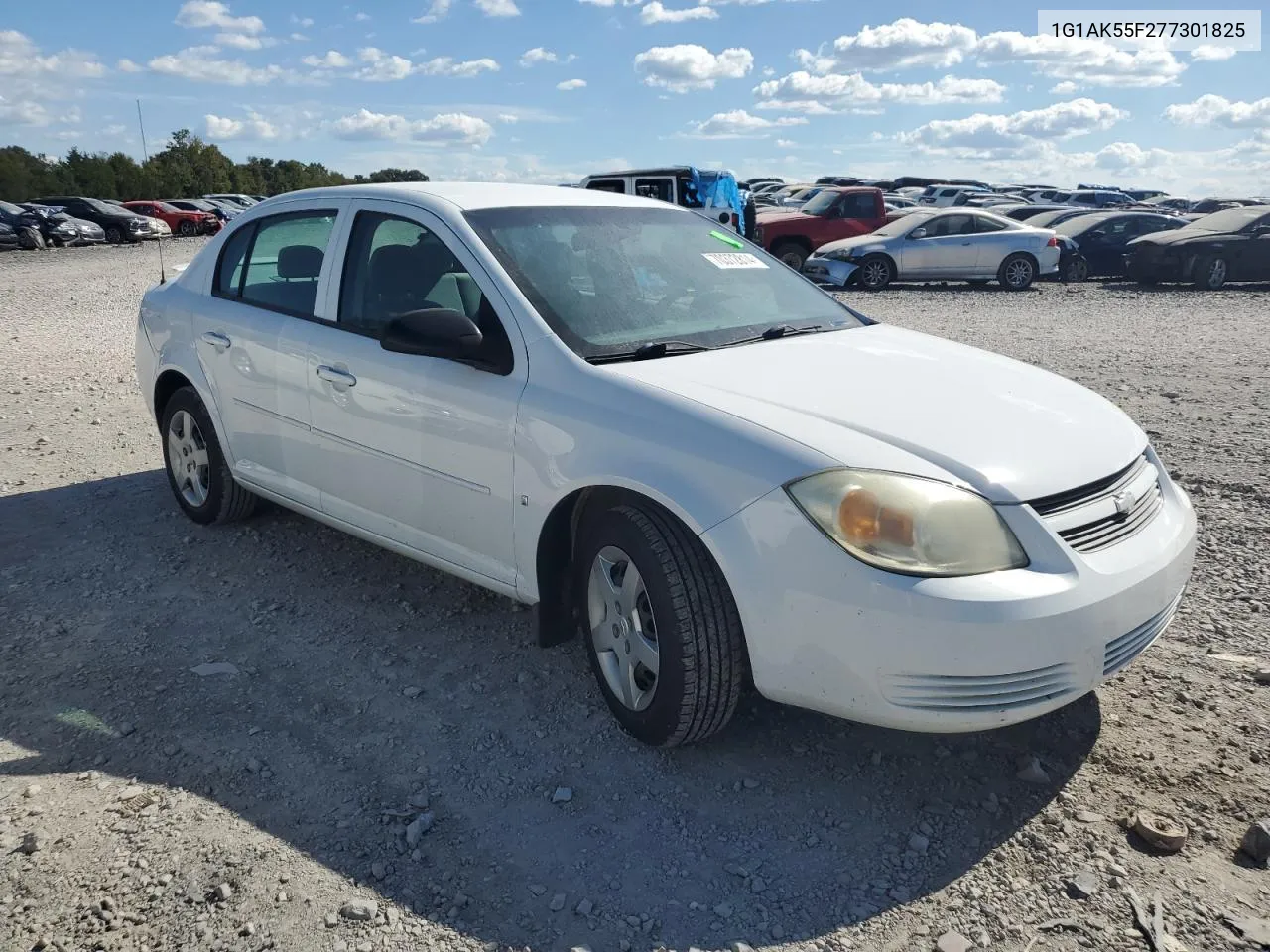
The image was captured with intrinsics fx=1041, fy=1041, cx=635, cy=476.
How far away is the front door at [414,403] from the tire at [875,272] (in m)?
15.0

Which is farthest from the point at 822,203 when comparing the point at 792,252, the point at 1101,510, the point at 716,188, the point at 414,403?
the point at 1101,510

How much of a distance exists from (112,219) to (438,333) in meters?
34.3

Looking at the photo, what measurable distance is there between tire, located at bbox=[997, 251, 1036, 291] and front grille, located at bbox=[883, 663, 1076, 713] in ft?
56.0

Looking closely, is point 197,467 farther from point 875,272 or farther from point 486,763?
point 875,272

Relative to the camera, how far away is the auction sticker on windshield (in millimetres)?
4113

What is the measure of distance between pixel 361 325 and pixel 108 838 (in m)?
2.02

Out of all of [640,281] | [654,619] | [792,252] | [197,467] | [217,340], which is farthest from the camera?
[792,252]

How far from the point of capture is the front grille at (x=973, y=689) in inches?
103

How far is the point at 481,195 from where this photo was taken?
4066mm

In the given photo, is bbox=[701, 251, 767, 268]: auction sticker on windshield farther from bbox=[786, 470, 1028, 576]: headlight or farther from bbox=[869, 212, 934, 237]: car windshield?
bbox=[869, 212, 934, 237]: car windshield

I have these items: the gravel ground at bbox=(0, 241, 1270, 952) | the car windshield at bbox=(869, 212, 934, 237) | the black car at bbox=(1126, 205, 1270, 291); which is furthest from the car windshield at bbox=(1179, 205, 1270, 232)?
the gravel ground at bbox=(0, 241, 1270, 952)

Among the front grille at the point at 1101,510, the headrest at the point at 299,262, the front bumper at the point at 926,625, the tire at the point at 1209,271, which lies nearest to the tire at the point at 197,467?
the headrest at the point at 299,262

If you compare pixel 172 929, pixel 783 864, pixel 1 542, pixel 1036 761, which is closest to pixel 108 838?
pixel 172 929

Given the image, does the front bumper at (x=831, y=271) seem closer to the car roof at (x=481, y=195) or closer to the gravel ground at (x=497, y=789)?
the gravel ground at (x=497, y=789)
